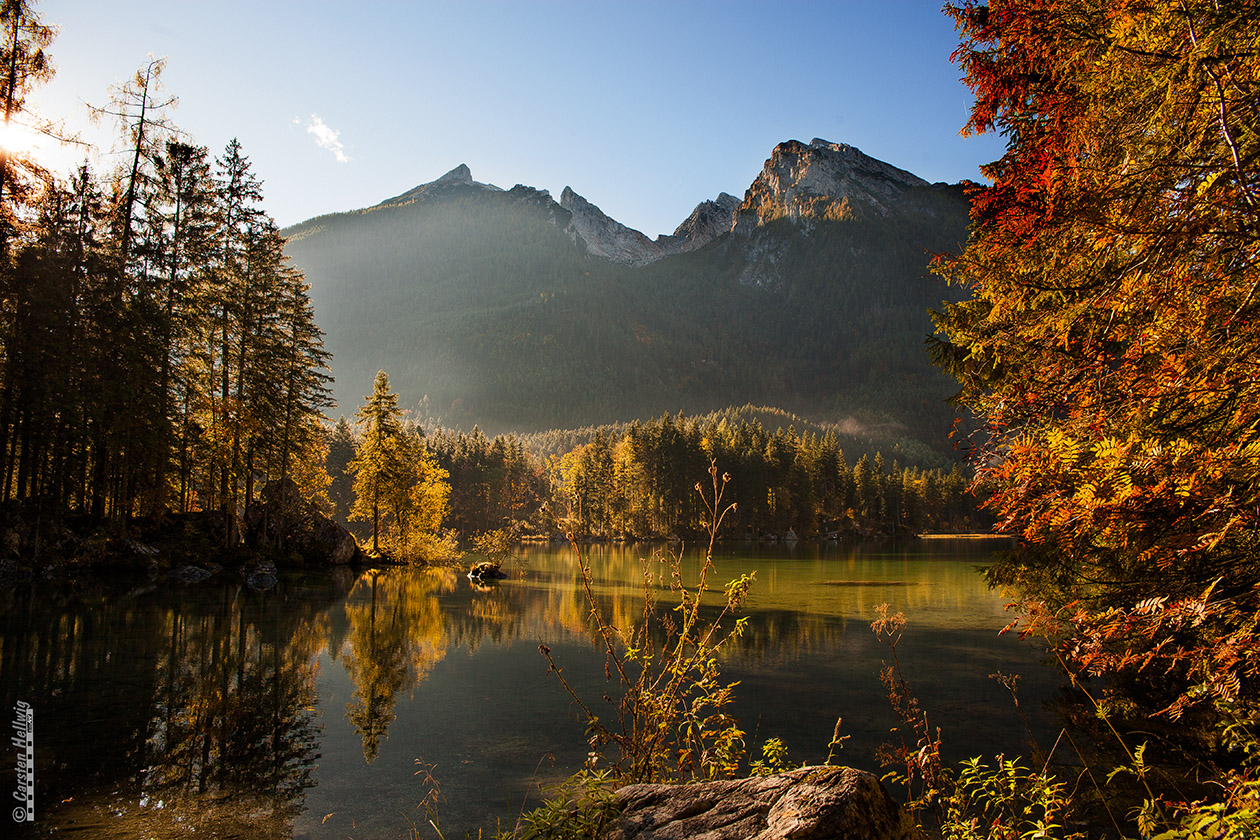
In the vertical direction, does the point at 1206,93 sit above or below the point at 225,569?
above

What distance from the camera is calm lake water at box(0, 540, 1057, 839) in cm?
570

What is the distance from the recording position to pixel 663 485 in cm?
7575

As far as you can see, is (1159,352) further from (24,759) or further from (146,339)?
(146,339)

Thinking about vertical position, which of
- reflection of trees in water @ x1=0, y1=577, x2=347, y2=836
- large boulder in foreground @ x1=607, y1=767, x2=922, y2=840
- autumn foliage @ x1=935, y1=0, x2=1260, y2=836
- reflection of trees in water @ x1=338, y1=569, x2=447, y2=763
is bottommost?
reflection of trees in water @ x1=338, y1=569, x2=447, y2=763

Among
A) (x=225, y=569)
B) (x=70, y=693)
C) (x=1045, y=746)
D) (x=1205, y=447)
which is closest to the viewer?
(x=1205, y=447)

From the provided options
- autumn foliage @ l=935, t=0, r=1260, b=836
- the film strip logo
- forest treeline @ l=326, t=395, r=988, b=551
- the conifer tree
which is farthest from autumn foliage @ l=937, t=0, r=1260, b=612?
forest treeline @ l=326, t=395, r=988, b=551

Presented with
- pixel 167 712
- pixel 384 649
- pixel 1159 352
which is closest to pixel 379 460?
pixel 384 649

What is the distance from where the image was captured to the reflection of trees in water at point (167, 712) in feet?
17.9


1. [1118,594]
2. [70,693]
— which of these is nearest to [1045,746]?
[1118,594]

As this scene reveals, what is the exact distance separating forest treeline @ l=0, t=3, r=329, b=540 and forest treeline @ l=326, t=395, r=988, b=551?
141 feet

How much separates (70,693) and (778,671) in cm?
1048

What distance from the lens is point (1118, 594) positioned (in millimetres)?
4637

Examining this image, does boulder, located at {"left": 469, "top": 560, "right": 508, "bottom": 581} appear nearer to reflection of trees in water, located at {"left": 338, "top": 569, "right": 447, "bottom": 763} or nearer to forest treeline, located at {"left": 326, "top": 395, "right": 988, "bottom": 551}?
reflection of trees in water, located at {"left": 338, "top": 569, "right": 447, "bottom": 763}

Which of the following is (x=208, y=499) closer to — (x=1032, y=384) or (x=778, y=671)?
(x=778, y=671)
